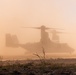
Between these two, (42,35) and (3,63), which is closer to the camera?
(3,63)

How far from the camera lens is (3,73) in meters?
13.2

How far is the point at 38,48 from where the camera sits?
61.2 ft

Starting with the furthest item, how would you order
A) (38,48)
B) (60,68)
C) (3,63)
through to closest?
(38,48) → (3,63) → (60,68)

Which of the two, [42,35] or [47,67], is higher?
[42,35]

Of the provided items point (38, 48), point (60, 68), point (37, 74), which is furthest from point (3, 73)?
point (38, 48)

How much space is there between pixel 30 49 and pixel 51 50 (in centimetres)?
104

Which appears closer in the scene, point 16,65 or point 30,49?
point 16,65

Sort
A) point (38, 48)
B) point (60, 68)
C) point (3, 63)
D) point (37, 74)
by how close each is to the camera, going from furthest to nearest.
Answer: point (38, 48)
point (3, 63)
point (60, 68)
point (37, 74)

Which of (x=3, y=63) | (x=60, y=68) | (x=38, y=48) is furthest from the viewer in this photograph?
(x=38, y=48)

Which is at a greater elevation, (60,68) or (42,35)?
(42,35)

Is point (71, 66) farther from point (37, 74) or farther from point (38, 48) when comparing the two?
point (38, 48)

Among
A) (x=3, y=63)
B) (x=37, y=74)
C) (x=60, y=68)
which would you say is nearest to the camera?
(x=37, y=74)

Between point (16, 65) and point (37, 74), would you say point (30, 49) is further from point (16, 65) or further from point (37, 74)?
point (37, 74)

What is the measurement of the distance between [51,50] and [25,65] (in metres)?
4.50
